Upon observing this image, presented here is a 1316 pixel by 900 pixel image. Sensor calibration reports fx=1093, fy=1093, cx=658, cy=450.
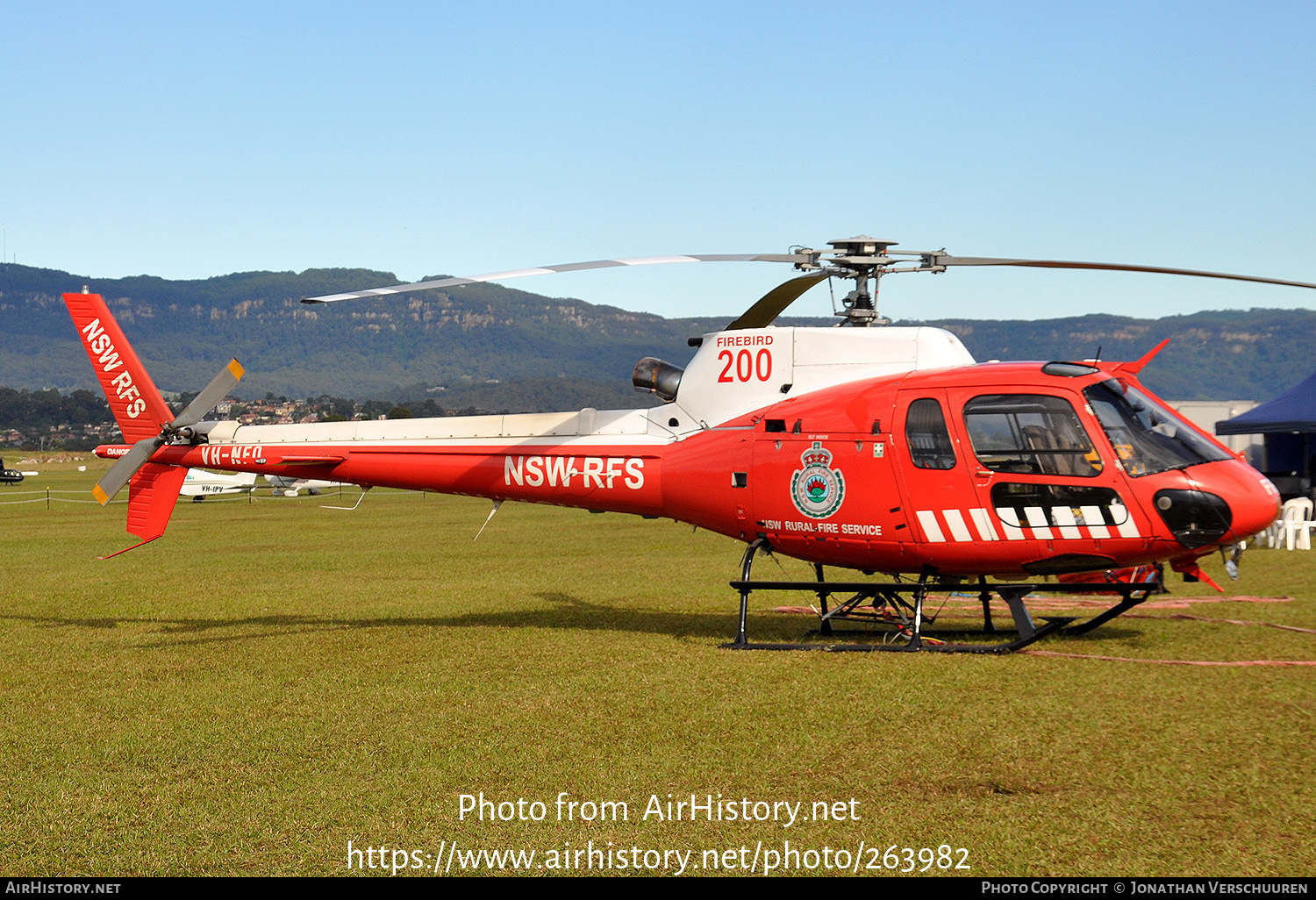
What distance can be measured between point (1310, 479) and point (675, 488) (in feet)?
97.7

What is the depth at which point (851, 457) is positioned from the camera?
11258mm

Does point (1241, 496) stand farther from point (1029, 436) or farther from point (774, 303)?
point (774, 303)

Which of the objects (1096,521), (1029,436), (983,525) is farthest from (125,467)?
(1096,521)

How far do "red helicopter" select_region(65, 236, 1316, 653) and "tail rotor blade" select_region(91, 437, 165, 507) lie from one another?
0.11 ft

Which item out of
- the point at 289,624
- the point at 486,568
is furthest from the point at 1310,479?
the point at 289,624

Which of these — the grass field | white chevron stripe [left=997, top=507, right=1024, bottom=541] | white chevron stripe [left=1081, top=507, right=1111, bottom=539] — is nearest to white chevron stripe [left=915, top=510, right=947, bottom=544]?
white chevron stripe [left=997, top=507, right=1024, bottom=541]

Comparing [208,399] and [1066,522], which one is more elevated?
[208,399]

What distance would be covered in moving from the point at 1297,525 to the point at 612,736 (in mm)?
20511

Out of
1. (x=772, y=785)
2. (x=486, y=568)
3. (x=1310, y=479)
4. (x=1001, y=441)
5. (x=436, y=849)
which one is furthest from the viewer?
(x=1310, y=479)

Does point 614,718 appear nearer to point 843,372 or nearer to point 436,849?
point 436,849

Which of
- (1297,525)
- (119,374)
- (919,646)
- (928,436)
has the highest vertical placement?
(119,374)

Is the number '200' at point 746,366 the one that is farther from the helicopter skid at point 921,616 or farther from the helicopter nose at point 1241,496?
the helicopter nose at point 1241,496

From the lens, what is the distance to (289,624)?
46.6 feet

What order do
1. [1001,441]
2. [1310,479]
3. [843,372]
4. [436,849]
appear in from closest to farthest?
[436,849], [1001,441], [843,372], [1310,479]
